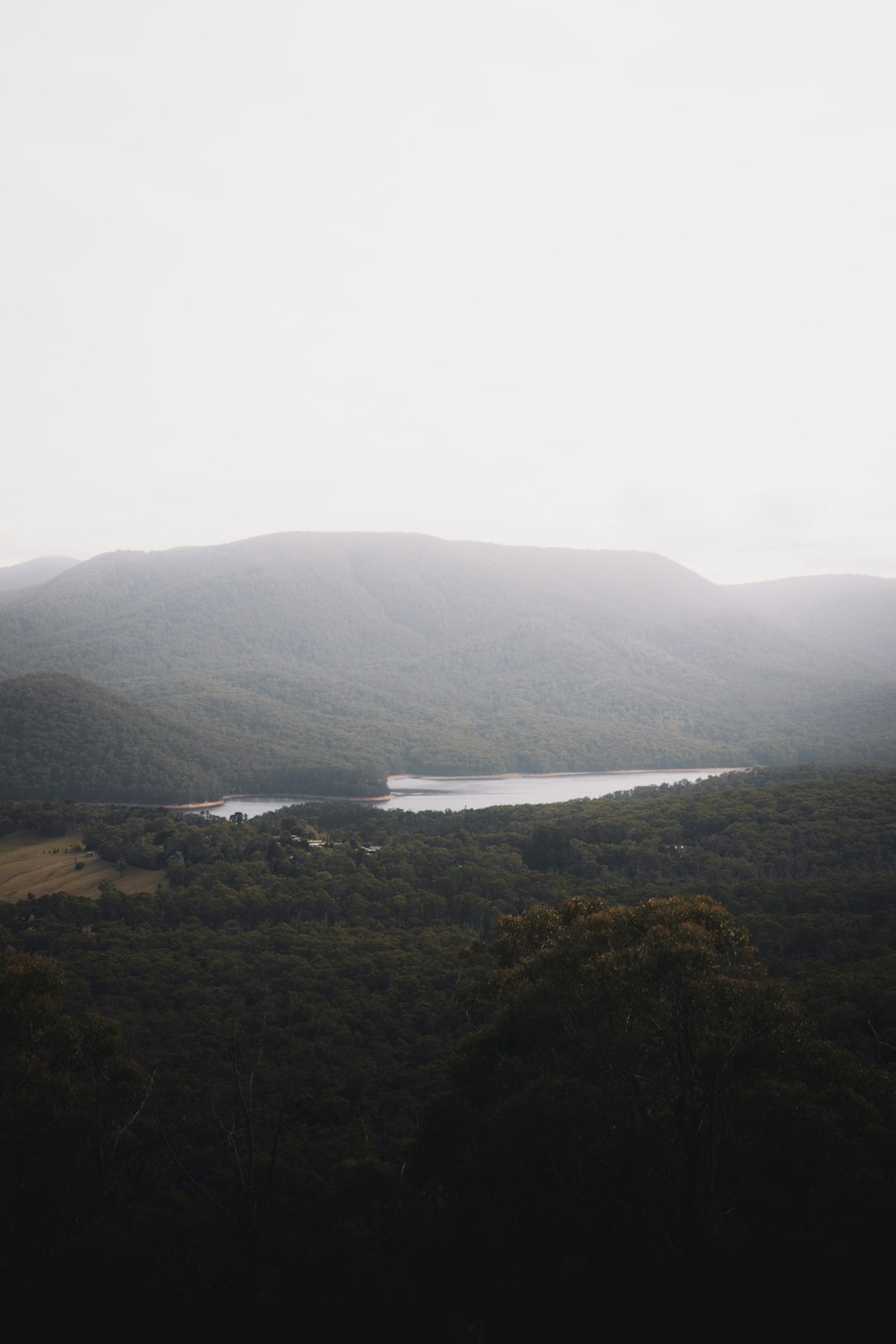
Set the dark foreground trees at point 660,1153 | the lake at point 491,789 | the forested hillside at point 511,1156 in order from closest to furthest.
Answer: the dark foreground trees at point 660,1153 < the forested hillside at point 511,1156 < the lake at point 491,789

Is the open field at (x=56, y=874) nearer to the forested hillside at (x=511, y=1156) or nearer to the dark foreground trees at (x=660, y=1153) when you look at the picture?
the forested hillside at (x=511, y=1156)

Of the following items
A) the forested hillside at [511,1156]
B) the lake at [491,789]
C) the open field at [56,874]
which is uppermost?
the forested hillside at [511,1156]

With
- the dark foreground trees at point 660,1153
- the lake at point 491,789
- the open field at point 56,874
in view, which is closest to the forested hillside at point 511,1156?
the dark foreground trees at point 660,1153

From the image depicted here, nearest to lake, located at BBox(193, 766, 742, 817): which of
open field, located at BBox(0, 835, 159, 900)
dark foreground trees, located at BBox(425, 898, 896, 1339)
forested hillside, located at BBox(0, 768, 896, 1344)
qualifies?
open field, located at BBox(0, 835, 159, 900)

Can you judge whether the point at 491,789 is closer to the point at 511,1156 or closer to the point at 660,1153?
the point at 511,1156

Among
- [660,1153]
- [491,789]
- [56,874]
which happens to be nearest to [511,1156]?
[660,1153]
